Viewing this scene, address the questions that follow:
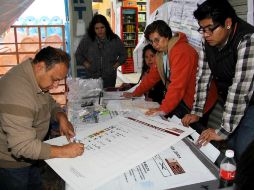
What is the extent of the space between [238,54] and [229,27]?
18cm

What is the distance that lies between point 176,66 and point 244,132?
2.10 ft

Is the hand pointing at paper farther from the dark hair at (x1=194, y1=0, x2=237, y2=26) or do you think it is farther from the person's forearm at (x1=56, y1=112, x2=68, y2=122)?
the person's forearm at (x1=56, y1=112, x2=68, y2=122)

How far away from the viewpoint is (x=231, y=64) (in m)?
1.55

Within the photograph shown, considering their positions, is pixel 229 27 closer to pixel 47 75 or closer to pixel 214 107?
pixel 214 107

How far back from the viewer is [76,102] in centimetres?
219

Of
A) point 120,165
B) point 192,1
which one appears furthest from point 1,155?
point 192,1

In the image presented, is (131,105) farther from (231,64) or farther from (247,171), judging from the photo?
(247,171)

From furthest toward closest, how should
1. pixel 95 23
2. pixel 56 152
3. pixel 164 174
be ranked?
pixel 95 23, pixel 56 152, pixel 164 174

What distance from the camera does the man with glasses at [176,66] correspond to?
1891 millimetres

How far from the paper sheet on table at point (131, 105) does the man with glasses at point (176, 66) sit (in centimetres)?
16

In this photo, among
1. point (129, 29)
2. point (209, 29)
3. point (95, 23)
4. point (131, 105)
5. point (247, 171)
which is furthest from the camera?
point (129, 29)

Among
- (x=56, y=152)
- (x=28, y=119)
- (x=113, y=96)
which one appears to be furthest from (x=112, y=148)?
(x=113, y=96)

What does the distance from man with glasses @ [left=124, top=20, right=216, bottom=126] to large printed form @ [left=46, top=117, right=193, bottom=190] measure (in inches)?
13.5

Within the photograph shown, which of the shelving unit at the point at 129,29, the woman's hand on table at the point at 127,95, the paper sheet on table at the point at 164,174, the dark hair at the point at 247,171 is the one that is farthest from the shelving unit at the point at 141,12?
the dark hair at the point at 247,171
